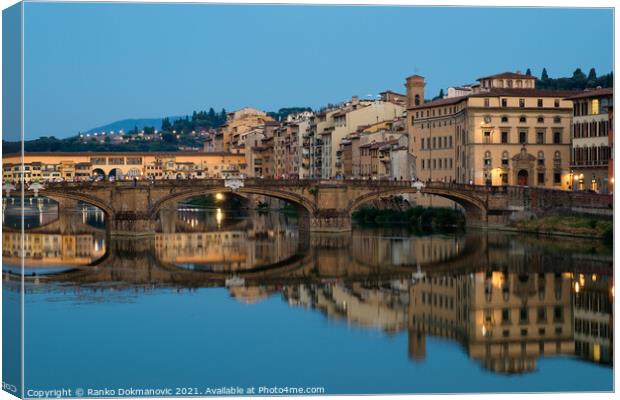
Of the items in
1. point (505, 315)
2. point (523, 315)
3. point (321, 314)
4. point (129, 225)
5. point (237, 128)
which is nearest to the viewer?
point (523, 315)

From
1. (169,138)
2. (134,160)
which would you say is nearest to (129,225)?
(134,160)

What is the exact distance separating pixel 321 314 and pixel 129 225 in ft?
68.7

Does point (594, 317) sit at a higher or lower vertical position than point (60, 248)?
lower

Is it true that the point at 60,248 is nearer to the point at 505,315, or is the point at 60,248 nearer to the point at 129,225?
the point at 129,225

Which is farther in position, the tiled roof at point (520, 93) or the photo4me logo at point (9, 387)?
the tiled roof at point (520, 93)

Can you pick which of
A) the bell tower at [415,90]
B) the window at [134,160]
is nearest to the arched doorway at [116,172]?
the window at [134,160]

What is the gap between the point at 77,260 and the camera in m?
35.3

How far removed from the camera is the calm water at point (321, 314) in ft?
58.6

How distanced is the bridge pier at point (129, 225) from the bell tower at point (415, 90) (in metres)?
19.0

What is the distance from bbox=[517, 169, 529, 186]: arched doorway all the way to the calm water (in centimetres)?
925

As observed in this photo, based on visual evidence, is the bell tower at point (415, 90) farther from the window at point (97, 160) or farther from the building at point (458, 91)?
the window at point (97, 160)

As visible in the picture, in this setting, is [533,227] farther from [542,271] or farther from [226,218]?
[226,218]

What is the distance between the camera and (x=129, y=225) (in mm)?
44656

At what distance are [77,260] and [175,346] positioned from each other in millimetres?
15205
